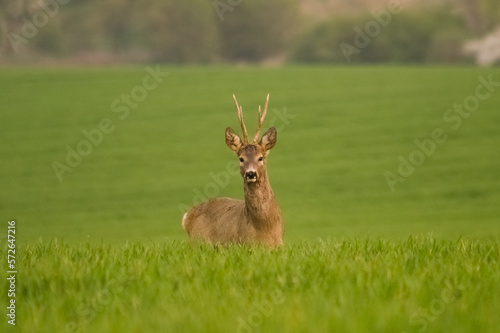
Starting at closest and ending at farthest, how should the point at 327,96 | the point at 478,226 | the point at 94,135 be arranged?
the point at 478,226 < the point at 94,135 < the point at 327,96

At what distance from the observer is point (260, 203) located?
10227 mm

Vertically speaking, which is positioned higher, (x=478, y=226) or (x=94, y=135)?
(x=94, y=135)

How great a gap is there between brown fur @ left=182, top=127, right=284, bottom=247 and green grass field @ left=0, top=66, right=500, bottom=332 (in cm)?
34

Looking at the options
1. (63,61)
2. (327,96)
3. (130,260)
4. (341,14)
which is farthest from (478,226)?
(63,61)

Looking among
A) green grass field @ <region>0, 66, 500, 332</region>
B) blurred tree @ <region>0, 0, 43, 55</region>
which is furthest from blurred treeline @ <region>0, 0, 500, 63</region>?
green grass field @ <region>0, 66, 500, 332</region>

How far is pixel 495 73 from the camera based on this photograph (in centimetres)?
4588

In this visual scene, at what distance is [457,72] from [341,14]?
11709 millimetres

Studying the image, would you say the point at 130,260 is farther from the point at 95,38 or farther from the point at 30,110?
the point at 95,38

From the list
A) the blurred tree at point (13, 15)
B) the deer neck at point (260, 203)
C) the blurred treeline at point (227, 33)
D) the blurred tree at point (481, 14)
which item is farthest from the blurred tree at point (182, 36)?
the deer neck at point (260, 203)

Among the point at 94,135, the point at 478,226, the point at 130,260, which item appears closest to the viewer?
the point at 130,260

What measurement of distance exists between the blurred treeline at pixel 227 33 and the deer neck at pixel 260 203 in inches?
1785

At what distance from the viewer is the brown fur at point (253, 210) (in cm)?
1002

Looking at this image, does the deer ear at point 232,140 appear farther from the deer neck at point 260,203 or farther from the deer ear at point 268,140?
the deer neck at point 260,203

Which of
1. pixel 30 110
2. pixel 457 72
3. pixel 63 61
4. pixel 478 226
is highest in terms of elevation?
pixel 63 61
